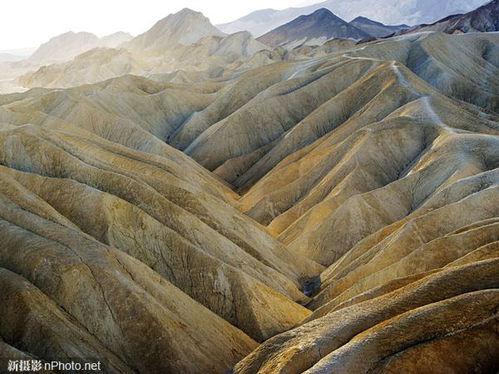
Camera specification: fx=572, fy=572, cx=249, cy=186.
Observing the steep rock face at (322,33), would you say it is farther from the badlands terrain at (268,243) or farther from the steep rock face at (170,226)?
the steep rock face at (170,226)

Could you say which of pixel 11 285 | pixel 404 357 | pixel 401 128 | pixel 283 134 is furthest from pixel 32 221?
pixel 283 134

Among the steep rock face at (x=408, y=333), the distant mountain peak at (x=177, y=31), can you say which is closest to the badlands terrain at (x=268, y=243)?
the steep rock face at (x=408, y=333)

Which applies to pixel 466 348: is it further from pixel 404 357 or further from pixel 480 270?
pixel 480 270

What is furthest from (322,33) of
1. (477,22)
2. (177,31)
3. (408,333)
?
(408,333)

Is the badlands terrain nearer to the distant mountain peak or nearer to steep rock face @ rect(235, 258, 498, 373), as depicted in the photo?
steep rock face @ rect(235, 258, 498, 373)

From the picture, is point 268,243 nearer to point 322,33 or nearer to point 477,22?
point 477,22

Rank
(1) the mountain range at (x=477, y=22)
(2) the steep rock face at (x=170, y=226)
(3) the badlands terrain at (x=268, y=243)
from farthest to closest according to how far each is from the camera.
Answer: (1) the mountain range at (x=477, y=22), (2) the steep rock face at (x=170, y=226), (3) the badlands terrain at (x=268, y=243)

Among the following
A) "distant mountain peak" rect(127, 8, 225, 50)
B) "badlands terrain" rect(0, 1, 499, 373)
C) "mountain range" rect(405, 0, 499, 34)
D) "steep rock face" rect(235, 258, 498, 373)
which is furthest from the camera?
"distant mountain peak" rect(127, 8, 225, 50)

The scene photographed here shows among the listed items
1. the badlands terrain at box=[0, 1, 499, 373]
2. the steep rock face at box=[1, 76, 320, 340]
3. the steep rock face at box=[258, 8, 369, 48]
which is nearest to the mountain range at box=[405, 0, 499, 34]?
the steep rock face at box=[258, 8, 369, 48]
